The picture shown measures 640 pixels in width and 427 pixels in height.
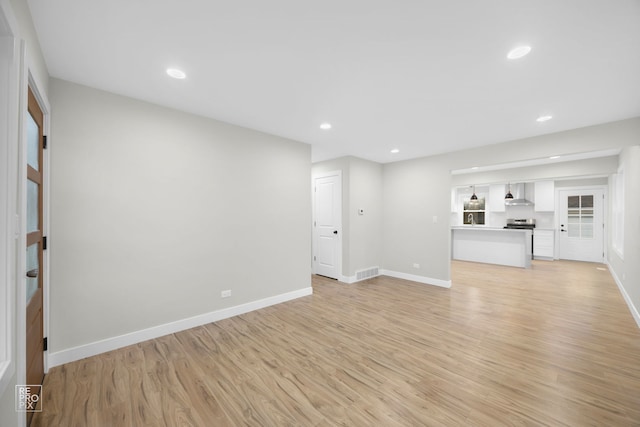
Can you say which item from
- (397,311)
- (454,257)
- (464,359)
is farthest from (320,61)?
(454,257)

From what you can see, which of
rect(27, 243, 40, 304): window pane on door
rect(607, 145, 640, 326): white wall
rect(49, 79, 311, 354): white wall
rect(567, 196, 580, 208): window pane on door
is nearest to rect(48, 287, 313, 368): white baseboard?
rect(49, 79, 311, 354): white wall

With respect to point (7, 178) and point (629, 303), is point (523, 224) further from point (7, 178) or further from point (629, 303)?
point (7, 178)

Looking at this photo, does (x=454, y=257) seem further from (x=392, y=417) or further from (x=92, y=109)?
(x=92, y=109)

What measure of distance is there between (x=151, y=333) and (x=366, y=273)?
4.00 m

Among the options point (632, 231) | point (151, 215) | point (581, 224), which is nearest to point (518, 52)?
point (151, 215)

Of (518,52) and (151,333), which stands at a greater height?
(518,52)

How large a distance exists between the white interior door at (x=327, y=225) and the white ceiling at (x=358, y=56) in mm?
2312

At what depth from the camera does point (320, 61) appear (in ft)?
6.94

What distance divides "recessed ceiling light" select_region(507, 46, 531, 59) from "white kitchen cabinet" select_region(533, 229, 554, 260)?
323 inches

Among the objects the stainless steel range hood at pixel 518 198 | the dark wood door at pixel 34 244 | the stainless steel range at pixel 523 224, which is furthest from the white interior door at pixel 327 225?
the stainless steel range at pixel 523 224

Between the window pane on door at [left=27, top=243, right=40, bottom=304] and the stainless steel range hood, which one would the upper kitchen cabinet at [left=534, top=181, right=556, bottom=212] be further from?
the window pane on door at [left=27, top=243, right=40, bottom=304]

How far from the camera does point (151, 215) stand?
9.41 ft

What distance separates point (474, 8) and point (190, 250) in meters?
3.44

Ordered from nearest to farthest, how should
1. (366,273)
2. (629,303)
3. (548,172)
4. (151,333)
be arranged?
(151,333), (629,303), (366,273), (548,172)
